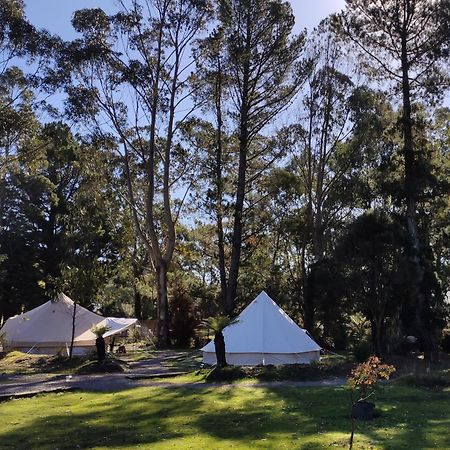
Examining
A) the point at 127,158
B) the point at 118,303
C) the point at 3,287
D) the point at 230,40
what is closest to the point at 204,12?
the point at 230,40

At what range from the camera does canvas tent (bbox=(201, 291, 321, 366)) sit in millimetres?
20469

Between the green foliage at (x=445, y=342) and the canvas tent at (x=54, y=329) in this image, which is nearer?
the canvas tent at (x=54, y=329)

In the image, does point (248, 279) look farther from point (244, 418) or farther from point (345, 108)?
point (244, 418)

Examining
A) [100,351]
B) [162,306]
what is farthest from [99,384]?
[162,306]

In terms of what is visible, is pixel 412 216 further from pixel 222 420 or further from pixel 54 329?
pixel 54 329

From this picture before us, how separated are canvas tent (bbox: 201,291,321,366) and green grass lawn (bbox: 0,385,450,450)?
5.28m

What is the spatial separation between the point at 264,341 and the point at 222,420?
9.82m

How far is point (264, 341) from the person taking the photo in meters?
20.8

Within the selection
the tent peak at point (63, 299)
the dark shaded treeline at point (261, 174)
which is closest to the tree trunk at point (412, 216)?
the dark shaded treeline at point (261, 174)

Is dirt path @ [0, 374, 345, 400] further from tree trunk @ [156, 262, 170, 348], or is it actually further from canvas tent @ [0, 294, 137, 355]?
tree trunk @ [156, 262, 170, 348]

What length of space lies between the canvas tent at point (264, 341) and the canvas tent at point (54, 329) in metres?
9.37

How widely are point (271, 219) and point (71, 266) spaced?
17912mm

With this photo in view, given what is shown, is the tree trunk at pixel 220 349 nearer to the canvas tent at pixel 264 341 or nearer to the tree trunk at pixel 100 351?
the canvas tent at pixel 264 341

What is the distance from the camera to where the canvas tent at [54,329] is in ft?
95.9
